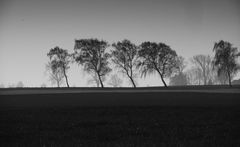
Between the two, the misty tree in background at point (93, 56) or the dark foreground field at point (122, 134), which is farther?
the misty tree in background at point (93, 56)

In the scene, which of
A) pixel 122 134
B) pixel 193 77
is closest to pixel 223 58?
pixel 122 134

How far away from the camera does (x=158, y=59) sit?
59844mm

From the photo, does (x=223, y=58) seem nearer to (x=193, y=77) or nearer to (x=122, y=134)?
(x=122, y=134)

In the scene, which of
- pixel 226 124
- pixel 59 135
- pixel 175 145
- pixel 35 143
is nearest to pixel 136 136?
pixel 175 145

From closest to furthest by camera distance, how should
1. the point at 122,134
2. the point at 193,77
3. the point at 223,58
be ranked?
the point at 122,134 → the point at 223,58 → the point at 193,77

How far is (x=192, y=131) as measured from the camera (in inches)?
346

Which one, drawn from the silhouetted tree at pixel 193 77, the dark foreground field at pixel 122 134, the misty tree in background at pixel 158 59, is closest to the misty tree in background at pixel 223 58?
the misty tree in background at pixel 158 59

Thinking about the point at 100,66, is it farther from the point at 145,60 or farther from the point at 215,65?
the point at 215,65

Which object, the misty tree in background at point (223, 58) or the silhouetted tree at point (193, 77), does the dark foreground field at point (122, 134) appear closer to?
the misty tree in background at point (223, 58)

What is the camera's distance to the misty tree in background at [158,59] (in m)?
59.0

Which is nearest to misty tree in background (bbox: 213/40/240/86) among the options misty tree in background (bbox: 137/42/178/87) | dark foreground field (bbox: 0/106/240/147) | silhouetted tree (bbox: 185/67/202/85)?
misty tree in background (bbox: 137/42/178/87)

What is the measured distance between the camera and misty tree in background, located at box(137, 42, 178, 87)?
2324 inches

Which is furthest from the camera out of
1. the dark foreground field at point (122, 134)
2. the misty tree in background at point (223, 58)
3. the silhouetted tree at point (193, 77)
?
the silhouetted tree at point (193, 77)

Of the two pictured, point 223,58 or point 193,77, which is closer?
point 223,58
